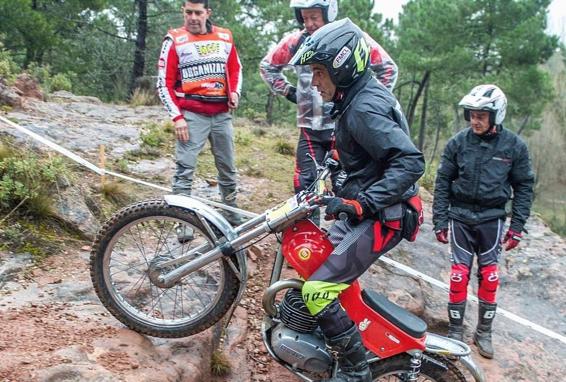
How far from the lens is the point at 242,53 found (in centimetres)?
2020

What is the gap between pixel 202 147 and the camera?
15.8 ft

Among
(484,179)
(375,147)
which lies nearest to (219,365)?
(375,147)

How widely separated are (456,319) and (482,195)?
1.09m

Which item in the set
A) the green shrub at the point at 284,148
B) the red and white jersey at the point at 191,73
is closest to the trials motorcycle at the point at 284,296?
the red and white jersey at the point at 191,73

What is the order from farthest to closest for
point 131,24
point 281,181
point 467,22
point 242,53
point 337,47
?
point 467,22 → point 131,24 → point 242,53 → point 281,181 → point 337,47

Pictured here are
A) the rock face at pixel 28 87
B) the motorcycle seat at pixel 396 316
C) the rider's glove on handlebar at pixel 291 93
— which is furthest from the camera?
the rock face at pixel 28 87

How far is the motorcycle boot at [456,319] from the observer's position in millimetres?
4656

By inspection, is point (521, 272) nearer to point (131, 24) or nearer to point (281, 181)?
point (281, 181)

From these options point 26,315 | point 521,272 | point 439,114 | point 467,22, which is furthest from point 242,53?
point 439,114

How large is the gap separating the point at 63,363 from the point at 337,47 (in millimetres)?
2211

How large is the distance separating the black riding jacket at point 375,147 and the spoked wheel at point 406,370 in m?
0.95

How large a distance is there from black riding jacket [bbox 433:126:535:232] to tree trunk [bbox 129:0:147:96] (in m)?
16.2

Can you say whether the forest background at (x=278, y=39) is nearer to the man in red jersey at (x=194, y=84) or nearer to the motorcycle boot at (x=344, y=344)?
the man in red jersey at (x=194, y=84)

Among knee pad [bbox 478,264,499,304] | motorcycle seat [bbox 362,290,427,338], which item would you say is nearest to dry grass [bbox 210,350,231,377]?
motorcycle seat [bbox 362,290,427,338]
